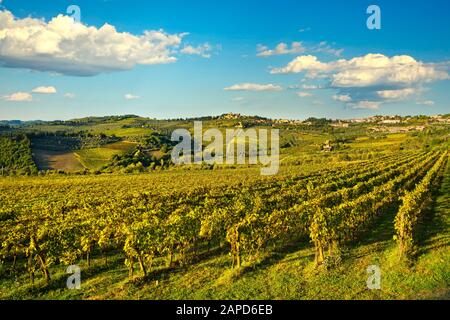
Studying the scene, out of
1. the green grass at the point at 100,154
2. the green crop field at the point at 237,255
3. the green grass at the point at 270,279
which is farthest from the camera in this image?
the green grass at the point at 100,154

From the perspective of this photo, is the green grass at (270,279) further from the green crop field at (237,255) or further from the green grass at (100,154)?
the green grass at (100,154)

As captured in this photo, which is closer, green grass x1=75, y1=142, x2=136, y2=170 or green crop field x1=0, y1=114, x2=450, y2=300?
green crop field x1=0, y1=114, x2=450, y2=300

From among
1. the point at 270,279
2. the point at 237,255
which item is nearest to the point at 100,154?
the point at 237,255

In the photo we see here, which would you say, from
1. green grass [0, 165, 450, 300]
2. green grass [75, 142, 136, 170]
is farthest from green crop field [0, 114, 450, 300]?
green grass [75, 142, 136, 170]

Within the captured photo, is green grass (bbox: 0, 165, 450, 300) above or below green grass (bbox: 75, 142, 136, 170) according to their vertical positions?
below

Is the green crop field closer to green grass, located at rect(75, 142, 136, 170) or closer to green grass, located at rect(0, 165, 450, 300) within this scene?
green grass, located at rect(0, 165, 450, 300)

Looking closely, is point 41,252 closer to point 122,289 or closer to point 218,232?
point 122,289

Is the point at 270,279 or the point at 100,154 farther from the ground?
the point at 100,154

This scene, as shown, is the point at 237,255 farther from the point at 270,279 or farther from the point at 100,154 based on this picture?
the point at 100,154

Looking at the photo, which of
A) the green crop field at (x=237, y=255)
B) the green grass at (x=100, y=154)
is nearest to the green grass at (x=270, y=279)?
the green crop field at (x=237, y=255)

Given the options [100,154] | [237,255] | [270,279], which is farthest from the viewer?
[100,154]

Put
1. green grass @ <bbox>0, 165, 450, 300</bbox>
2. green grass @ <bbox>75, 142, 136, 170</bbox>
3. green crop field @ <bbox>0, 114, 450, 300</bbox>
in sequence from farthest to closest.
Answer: green grass @ <bbox>75, 142, 136, 170</bbox>
green crop field @ <bbox>0, 114, 450, 300</bbox>
green grass @ <bbox>0, 165, 450, 300</bbox>

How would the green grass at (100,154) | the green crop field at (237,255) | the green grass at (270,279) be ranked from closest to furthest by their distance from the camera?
the green grass at (270,279) → the green crop field at (237,255) → the green grass at (100,154)
